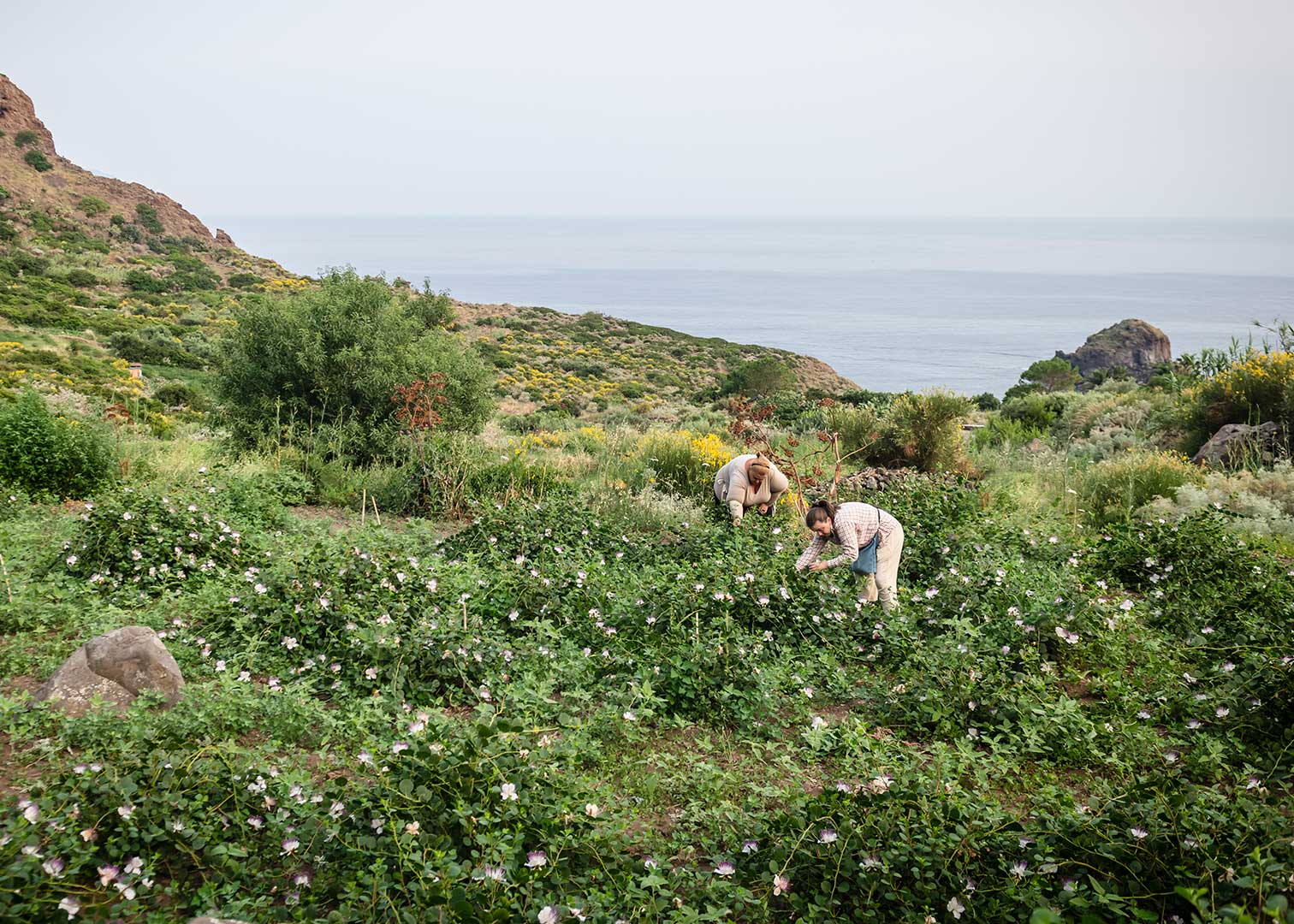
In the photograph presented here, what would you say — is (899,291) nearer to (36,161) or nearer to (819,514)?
(36,161)

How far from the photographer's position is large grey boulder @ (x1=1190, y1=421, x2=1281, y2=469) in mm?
10562

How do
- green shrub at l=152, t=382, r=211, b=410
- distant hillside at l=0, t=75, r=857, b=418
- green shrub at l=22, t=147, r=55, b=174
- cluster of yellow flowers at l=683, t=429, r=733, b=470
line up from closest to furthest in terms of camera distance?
cluster of yellow flowers at l=683, t=429, r=733, b=470, green shrub at l=152, t=382, r=211, b=410, distant hillside at l=0, t=75, r=857, b=418, green shrub at l=22, t=147, r=55, b=174

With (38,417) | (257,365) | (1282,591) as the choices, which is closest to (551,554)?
(1282,591)

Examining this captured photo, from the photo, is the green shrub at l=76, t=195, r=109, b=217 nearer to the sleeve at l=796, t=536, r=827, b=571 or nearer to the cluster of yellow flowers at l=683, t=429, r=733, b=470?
the cluster of yellow flowers at l=683, t=429, r=733, b=470

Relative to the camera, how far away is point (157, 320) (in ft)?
109

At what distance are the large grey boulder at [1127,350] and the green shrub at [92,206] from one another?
5122cm

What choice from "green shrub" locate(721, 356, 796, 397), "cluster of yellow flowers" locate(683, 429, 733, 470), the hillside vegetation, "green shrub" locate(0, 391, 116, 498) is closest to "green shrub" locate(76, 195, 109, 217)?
"green shrub" locate(721, 356, 796, 397)

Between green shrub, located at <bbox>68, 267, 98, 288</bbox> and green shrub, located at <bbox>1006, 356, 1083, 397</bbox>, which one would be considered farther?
green shrub, located at <bbox>68, 267, 98, 288</bbox>

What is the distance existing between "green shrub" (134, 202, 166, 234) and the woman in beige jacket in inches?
2110

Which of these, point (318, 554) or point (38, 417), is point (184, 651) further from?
point (38, 417)

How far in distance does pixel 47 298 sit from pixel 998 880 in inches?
1497

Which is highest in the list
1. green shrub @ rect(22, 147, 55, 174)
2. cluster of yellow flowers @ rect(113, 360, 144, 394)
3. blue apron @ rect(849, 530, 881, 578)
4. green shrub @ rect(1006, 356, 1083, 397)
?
green shrub @ rect(22, 147, 55, 174)

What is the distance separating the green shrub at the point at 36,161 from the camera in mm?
50438

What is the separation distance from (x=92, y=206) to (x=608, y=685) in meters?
56.1
